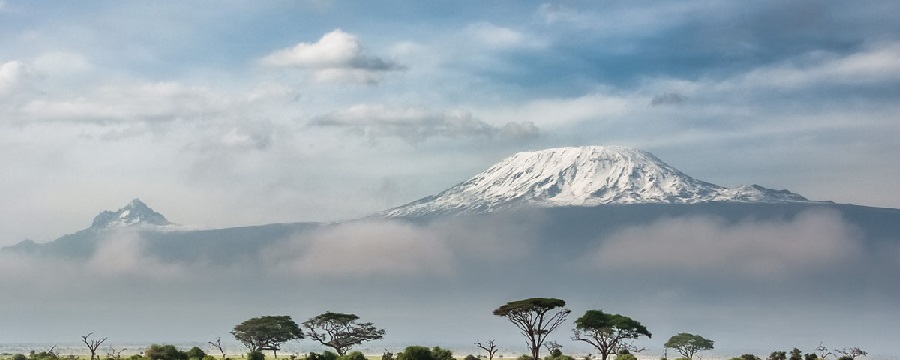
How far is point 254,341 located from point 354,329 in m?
19.7

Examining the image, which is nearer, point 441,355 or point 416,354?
point 416,354

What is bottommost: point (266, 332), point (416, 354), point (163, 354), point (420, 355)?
point (420, 355)

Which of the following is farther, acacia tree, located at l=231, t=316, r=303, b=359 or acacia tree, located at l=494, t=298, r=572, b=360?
acacia tree, located at l=231, t=316, r=303, b=359

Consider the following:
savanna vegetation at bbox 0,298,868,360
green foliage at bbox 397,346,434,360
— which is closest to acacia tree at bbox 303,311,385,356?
savanna vegetation at bbox 0,298,868,360

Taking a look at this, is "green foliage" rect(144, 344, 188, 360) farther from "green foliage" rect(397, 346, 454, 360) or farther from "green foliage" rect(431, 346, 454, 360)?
"green foliage" rect(431, 346, 454, 360)

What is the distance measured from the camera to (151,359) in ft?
460

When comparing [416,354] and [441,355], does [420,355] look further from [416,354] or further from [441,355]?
[441,355]

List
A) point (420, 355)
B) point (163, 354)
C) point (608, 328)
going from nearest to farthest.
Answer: point (420, 355)
point (163, 354)
point (608, 328)

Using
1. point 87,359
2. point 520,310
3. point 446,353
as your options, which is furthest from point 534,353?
point 87,359

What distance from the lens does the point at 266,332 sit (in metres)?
194

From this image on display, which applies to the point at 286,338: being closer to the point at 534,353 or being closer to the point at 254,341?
the point at 254,341

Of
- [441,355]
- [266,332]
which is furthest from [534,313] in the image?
[266,332]

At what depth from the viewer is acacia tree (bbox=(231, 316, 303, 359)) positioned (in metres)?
194

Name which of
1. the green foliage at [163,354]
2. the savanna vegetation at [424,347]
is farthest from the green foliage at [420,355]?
the green foliage at [163,354]
